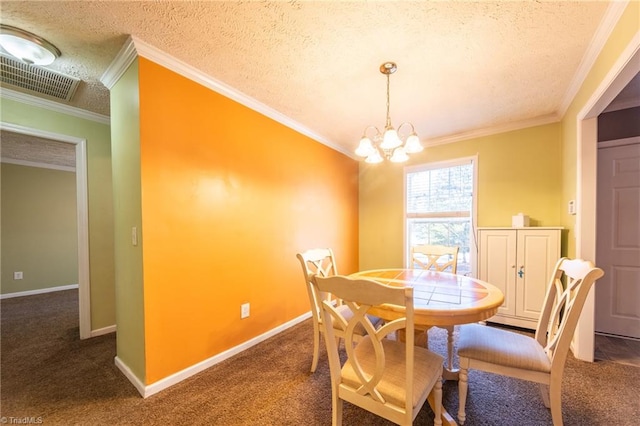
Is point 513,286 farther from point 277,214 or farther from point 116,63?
point 116,63

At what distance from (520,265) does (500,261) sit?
176mm

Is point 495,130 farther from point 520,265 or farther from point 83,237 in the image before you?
point 83,237

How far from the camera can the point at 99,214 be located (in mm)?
2693

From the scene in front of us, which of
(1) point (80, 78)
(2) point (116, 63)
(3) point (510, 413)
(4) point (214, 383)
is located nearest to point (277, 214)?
(4) point (214, 383)

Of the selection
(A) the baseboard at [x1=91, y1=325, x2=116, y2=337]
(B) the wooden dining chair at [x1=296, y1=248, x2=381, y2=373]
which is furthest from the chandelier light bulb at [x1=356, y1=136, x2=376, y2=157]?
(A) the baseboard at [x1=91, y1=325, x2=116, y2=337]

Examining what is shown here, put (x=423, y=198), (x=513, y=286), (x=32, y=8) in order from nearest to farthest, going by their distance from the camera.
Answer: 1. (x=32, y=8)
2. (x=513, y=286)
3. (x=423, y=198)

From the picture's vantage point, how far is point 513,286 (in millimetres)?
2697

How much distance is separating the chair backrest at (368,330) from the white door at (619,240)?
2.82 metres

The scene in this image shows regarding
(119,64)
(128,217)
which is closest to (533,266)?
(128,217)

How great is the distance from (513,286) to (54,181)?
7547mm

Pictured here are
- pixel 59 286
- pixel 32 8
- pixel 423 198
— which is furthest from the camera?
pixel 59 286

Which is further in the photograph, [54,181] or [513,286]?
[54,181]

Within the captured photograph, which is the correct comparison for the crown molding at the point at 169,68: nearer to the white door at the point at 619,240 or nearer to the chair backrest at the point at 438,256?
the chair backrest at the point at 438,256

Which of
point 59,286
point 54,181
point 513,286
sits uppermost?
point 54,181
